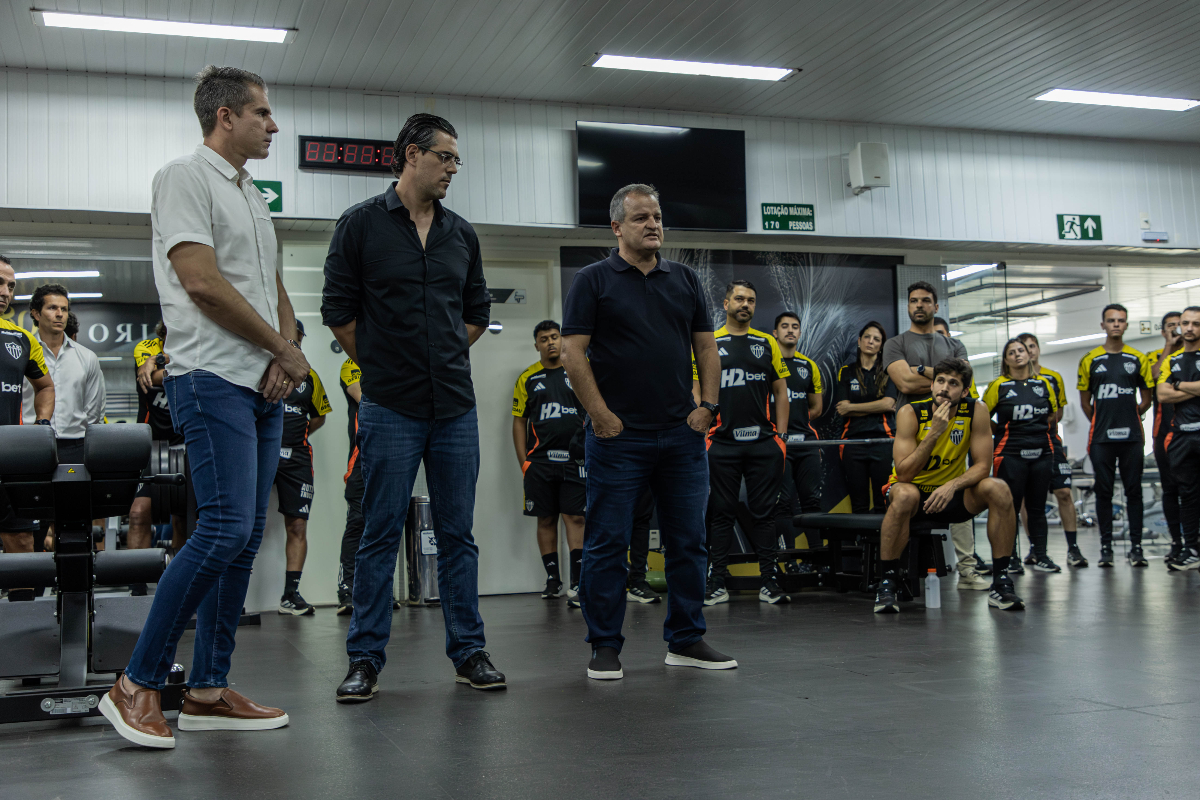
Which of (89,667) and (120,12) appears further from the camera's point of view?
(120,12)

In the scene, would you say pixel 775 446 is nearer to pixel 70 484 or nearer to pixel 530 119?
pixel 530 119

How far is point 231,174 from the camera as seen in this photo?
247cm

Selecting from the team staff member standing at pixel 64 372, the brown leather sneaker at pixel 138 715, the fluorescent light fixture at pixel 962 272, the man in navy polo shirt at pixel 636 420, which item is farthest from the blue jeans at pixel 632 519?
the fluorescent light fixture at pixel 962 272

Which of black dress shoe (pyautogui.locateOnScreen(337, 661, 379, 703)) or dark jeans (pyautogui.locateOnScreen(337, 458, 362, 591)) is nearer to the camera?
black dress shoe (pyautogui.locateOnScreen(337, 661, 379, 703))

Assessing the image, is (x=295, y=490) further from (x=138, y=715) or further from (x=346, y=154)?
(x=138, y=715)

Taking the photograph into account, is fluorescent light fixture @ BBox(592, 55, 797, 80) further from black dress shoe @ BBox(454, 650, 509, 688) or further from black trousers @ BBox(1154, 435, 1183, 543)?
black dress shoe @ BBox(454, 650, 509, 688)

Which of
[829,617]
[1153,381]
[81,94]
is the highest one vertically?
[81,94]

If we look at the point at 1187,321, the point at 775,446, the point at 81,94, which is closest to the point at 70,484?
the point at 775,446

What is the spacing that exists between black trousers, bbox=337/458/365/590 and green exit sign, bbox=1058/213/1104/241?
18.8 feet

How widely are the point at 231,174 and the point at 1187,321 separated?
6567mm

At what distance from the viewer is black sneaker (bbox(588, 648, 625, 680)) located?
123 inches

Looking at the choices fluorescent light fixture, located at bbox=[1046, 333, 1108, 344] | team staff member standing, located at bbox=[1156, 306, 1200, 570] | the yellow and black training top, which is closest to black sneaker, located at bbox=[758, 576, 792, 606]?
the yellow and black training top

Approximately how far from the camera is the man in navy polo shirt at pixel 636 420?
10.6 feet

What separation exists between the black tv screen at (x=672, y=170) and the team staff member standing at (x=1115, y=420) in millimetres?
2820
